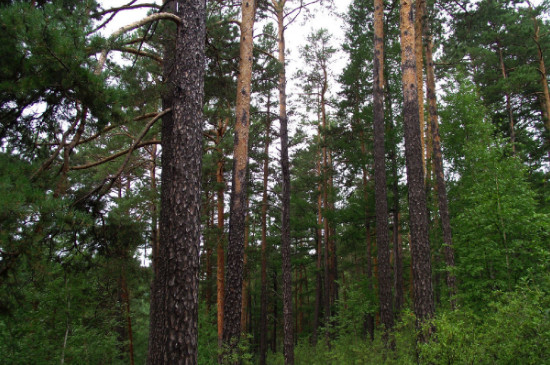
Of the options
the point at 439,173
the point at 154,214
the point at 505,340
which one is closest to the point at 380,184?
the point at 439,173

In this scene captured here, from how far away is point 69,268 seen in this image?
530 cm

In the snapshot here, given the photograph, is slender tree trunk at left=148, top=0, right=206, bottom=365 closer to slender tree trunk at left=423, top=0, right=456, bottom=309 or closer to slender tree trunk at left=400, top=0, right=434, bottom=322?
slender tree trunk at left=400, top=0, right=434, bottom=322

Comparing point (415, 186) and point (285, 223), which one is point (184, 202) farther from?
point (285, 223)

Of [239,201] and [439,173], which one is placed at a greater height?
[439,173]

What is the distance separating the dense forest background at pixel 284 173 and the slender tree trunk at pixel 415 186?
48mm

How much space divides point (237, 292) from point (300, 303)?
996 inches

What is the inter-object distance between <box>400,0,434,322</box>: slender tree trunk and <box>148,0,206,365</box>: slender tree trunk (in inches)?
188

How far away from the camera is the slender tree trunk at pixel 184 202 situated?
14.4 ft

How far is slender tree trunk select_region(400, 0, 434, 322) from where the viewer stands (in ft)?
23.7

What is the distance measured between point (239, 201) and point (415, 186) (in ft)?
13.2

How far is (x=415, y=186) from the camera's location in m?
7.82

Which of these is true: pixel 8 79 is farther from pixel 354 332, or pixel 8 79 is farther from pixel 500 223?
pixel 354 332

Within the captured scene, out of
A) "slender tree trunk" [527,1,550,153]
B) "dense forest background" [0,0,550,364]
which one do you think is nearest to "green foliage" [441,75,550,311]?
"dense forest background" [0,0,550,364]

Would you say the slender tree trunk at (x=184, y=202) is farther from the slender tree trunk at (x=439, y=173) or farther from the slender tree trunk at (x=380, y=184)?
the slender tree trunk at (x=439, y=173)
